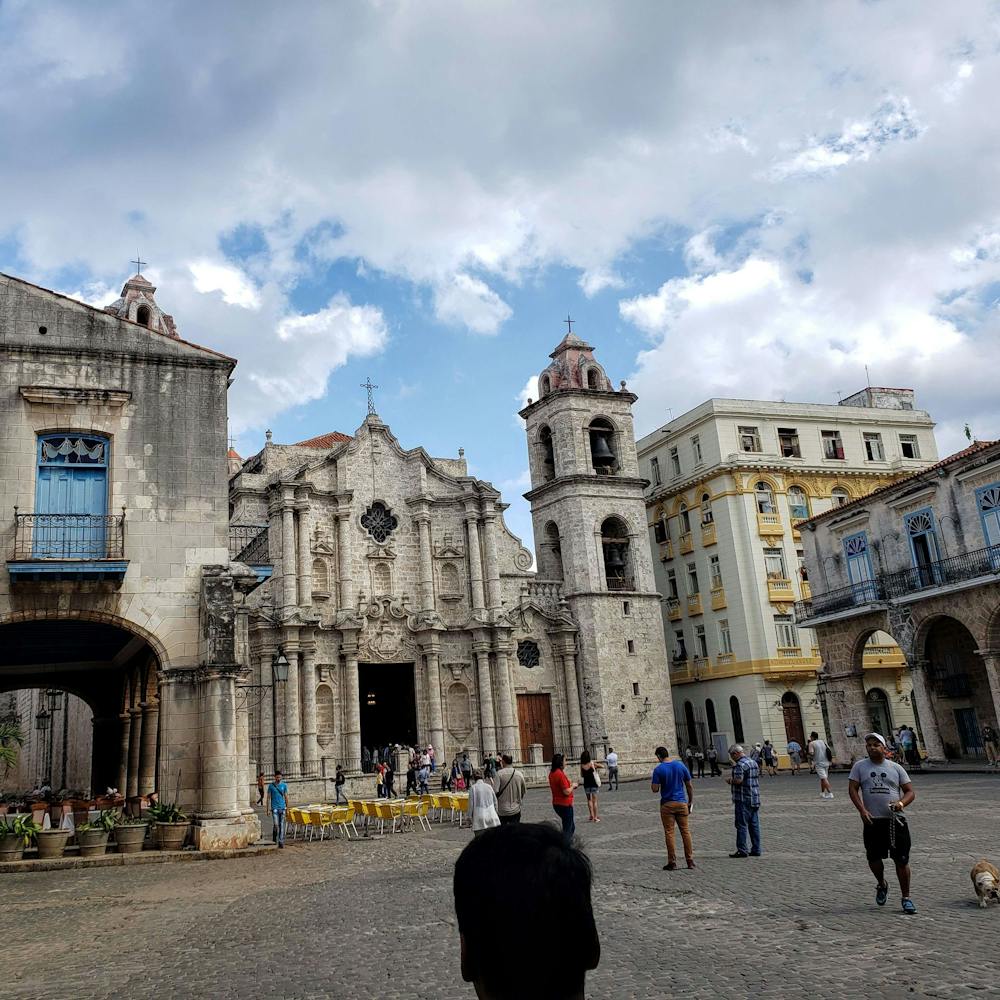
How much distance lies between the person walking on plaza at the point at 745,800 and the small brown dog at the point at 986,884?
349cm

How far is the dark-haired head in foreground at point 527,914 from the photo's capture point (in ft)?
7.26

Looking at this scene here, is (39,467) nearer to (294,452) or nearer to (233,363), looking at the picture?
(233,363)

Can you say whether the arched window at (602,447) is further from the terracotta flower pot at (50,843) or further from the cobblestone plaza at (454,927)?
the terracotta flower pot at (50,843)

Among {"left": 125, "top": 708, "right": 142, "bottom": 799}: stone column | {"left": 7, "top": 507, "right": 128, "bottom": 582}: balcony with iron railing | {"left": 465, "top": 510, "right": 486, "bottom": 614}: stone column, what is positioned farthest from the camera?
{"left": 465, "top": 510, "right": 486, "bottom": 614}: stone column

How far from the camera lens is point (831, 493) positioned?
142 feet

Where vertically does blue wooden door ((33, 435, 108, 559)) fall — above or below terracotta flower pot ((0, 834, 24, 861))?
above

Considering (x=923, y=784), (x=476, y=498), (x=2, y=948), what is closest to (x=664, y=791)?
(x=2, y=948)

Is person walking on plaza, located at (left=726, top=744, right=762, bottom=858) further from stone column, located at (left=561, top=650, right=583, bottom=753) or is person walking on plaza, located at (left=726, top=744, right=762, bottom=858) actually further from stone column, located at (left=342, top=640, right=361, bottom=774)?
stone column, located at (left=561, top=650, right=583, bottom=753)

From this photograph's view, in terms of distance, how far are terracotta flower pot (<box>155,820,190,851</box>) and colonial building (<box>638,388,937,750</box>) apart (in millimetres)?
28085

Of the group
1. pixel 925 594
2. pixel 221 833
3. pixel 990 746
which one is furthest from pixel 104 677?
pixel 990 746

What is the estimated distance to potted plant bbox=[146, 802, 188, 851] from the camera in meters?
16.1

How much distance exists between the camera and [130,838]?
16094mm

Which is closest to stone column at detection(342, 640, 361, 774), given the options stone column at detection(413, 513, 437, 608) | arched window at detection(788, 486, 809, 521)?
stone column at detection(413, 513, 437, 608)

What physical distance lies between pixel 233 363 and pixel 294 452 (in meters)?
22.6
